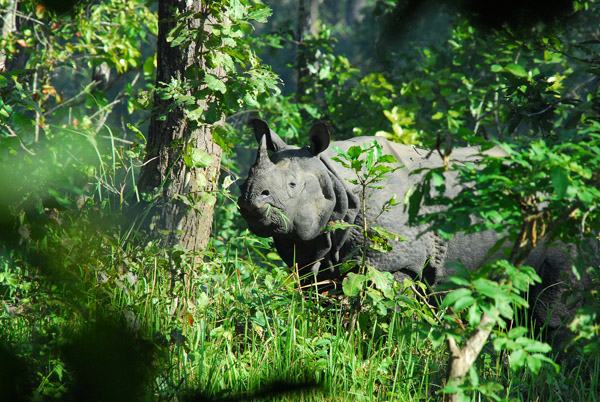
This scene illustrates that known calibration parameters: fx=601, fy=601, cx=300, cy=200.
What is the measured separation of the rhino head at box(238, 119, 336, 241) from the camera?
3.37m

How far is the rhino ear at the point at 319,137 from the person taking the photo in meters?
3.61

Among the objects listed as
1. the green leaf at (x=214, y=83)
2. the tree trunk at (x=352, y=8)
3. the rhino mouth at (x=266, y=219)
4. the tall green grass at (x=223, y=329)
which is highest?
the tree trunk at (x=352, y=8)

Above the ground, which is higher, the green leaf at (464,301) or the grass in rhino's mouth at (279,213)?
the green leaf at (464,301)

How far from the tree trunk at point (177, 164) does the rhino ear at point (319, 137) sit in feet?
2.38

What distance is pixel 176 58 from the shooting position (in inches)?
157

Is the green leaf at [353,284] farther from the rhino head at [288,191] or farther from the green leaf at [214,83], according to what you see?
the green leaf at [214,83]

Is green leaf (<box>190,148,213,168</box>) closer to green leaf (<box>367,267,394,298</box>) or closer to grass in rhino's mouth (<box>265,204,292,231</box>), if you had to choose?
grass in rhino's mouth (<box>265,204,292,231</box>)

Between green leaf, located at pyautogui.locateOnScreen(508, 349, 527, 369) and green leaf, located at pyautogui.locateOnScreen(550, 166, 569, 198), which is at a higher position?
green leaf, located at pyautogui.locateOnScreen(550, 166, 569, 198)

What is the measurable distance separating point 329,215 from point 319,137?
479 millimetres

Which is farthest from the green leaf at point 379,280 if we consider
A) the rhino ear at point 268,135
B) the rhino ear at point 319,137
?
the rhino ear at point 268,135

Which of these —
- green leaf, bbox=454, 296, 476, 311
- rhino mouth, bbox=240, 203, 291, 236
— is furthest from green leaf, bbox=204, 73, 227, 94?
green leaf, bbox=454, 296, 476, 311

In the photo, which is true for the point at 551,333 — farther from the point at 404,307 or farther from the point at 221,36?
the point at 221,36

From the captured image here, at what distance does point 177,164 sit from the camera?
3.93 meters

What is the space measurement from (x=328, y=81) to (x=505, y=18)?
Answer: 6.08m
